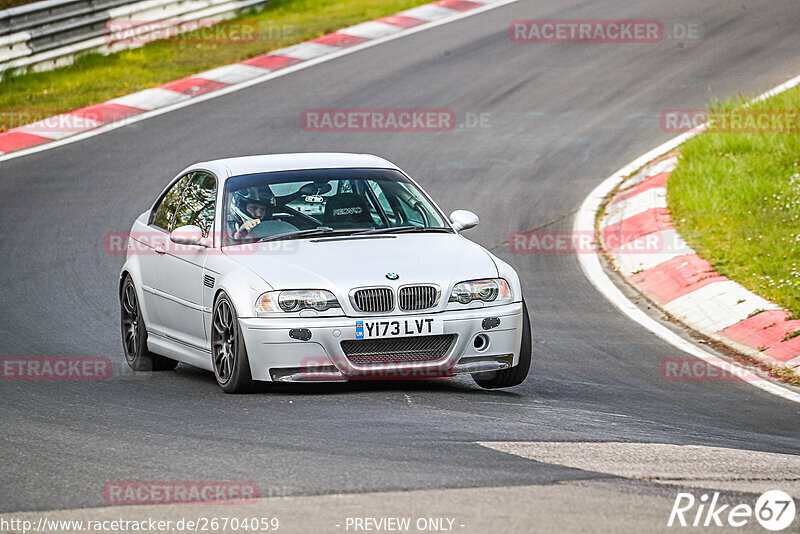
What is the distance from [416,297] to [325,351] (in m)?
0.63

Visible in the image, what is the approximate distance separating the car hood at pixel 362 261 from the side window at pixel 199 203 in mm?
639

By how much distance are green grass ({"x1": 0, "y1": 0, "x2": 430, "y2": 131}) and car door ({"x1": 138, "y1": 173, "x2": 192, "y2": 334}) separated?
9.25 m

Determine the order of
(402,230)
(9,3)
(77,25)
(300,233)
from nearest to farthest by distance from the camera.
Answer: (300,233) → (402,230) → (77,25) → (9,3)

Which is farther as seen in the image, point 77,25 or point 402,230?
point 77,25

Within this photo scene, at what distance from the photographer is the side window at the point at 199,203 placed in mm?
8883

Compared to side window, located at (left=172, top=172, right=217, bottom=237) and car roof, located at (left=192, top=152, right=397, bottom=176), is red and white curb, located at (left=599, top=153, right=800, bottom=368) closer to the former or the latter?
car roof, located at (left=192, top=152, right=397, bottom=176)

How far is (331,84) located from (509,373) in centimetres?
1212

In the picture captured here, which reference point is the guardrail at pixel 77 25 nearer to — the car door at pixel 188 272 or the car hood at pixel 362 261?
the car door at pixel 188 272

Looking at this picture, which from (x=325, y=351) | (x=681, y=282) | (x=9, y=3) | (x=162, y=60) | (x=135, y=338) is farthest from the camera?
(x=9, y=3)

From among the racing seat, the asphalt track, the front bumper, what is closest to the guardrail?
the asphalt track

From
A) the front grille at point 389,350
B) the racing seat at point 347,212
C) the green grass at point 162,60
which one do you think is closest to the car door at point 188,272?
the racing seat at point 347,212

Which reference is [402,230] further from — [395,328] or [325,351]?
[325,351]

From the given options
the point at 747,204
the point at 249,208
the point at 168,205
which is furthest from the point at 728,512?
the point at 747,204

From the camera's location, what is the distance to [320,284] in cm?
761
